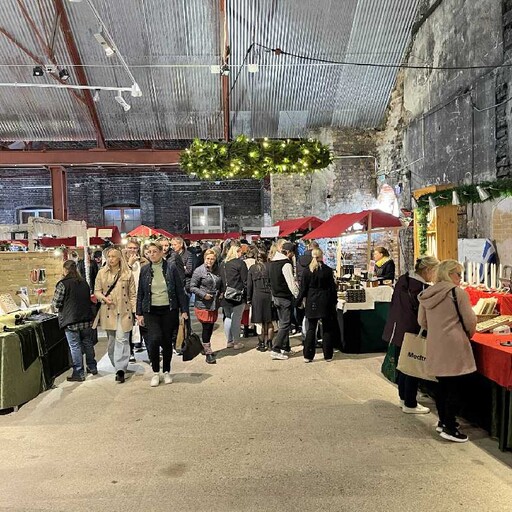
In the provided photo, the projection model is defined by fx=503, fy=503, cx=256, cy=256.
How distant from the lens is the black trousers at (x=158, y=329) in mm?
5727

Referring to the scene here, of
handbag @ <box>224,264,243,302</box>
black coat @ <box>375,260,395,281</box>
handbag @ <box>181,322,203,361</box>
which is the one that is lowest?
handbag @ <box>181,322,203,361</box>

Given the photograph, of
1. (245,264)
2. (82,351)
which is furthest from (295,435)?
(245,264)

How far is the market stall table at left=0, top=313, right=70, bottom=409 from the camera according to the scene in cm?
500

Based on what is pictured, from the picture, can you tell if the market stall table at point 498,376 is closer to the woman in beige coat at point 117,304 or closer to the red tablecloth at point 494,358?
the red tablecloth at point 494,358

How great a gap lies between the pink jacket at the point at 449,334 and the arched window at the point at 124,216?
1893 centimetres

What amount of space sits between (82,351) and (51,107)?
920 cm

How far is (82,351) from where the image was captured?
6.29 metres

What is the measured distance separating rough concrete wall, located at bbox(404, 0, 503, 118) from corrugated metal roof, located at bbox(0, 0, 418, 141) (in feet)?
3.25

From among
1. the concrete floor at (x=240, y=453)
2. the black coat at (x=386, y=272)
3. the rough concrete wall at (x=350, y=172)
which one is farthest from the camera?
the rough concrete wall at (x=350, y=172)

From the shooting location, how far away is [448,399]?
13.3 feet

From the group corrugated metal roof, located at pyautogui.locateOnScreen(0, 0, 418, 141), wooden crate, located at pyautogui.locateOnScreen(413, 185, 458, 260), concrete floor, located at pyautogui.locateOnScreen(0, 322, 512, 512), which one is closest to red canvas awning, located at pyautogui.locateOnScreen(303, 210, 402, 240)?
wooden crate, located at pyautogui.locateOnScreen(413, 185, 458, 260)

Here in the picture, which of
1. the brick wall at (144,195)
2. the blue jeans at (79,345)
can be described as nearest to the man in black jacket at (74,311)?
the blue jeans at (79,345)

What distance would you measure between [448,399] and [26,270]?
6.60 metres

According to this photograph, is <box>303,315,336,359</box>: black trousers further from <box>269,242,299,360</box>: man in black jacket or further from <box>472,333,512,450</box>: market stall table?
<box>472,333,512,450</box>: market stall table
